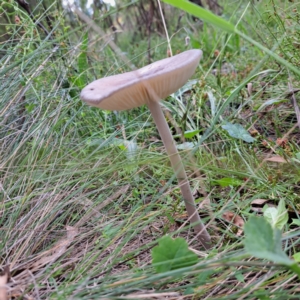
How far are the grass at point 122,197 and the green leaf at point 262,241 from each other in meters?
0.08

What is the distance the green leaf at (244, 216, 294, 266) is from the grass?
79mm

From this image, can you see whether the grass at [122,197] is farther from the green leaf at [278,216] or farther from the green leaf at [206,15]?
the green leaf at [206,15]

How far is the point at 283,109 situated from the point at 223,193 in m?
0.65

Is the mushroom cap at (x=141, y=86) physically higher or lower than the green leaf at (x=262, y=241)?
higher

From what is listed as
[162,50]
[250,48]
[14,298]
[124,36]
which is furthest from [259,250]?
[124,36]

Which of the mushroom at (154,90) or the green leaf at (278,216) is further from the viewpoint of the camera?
the green leaf at (278,216)

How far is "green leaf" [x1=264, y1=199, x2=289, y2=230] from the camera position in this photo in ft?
3.22

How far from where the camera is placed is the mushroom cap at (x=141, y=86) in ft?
2.72

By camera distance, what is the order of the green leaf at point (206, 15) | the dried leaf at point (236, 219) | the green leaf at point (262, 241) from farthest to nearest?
the dried leaf at point (236, 219) → the green leaf at point (206, 15) → the green leaf at point (262, 241)

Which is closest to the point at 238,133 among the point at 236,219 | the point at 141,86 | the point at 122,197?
the point at 236,219

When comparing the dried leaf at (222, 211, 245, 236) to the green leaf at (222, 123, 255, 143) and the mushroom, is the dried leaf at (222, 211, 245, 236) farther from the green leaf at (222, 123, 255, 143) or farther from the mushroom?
the green leaf at (222, 123, 255, 143)

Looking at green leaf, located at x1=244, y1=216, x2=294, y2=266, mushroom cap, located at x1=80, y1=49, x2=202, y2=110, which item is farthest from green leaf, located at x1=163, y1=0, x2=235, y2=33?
green leaf, located at x1=244, y1=216, x2=294, y2=266

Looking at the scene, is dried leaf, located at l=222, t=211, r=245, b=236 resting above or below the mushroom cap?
below

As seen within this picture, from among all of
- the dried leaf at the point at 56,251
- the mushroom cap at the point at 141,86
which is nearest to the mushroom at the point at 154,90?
the mushroom cap at the point at 141,86
